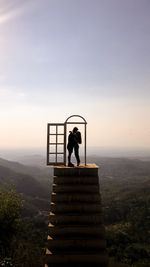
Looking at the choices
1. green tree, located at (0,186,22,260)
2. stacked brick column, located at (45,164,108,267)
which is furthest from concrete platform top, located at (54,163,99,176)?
green tree, located at (0,186,22,260)

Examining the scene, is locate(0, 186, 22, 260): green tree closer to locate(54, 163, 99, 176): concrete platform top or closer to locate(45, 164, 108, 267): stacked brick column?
locate(45, 164, 108, 267): stacked brick column

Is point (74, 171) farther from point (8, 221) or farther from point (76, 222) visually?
point (8, 221)

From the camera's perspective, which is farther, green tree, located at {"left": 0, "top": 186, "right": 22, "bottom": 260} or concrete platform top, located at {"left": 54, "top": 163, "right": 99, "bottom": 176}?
green tree, located at {"left": 0, "top": 186, "right": 22, "bottom": 260}

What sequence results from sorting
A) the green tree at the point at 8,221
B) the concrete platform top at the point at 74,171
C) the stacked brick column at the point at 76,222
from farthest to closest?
the green tree at the point at 8,221, the concrete platform top at the point at 74,171, the stacked brick column at the point at 76,222

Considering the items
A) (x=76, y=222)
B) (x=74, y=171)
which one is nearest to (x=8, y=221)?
(x=74, y=171)

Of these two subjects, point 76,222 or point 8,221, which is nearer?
point 76,222

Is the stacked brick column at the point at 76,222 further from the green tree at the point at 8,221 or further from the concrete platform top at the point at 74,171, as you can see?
the green tree at the point at 8,221

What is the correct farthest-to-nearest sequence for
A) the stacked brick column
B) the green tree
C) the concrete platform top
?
1. the green tree
2. the concrete platform top
3. the stacked brick column

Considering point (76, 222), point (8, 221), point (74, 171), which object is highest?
point (74, 171)

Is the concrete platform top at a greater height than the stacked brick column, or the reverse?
the concrete platform top

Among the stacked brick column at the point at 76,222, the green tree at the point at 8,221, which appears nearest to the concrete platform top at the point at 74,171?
the stacked brick column at the point at 76,222

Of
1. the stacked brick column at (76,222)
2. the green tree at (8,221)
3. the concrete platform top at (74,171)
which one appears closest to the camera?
the stacked brick column at (76,222)

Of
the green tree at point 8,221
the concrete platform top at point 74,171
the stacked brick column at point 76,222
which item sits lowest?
the green tree at point 8,221

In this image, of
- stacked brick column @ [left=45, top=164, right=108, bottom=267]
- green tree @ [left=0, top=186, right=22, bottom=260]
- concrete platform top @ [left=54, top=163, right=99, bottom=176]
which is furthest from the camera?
green tree @ [left=0, top=186, right=22, bottom=260]
